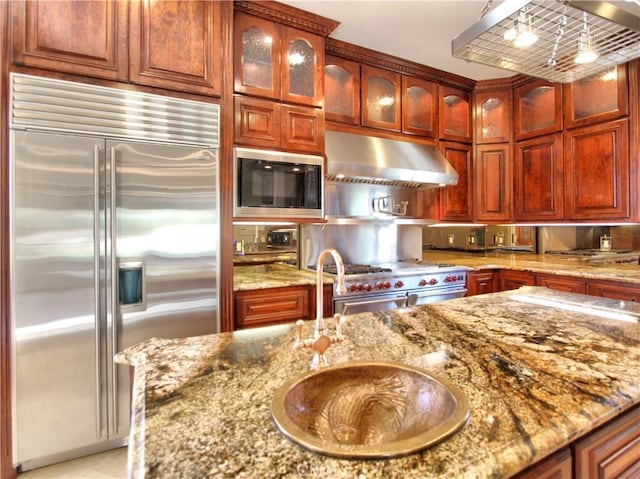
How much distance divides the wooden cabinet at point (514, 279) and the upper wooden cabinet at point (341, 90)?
2070mm

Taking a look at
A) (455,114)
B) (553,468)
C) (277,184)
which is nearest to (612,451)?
(553,468)

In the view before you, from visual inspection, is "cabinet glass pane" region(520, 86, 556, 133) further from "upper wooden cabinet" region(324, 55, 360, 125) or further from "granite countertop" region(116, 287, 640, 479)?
"granite countertop" region(116, 287, 640, 479)

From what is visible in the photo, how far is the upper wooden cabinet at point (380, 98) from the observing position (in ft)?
9.70

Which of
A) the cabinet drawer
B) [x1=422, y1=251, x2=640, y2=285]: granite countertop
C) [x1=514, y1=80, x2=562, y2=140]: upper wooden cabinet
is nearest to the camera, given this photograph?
the cabinet drawer

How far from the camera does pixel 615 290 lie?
8.27ft

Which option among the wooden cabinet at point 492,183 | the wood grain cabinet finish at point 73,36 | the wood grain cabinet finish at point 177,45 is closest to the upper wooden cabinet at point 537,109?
the wooden cabinet at point 492,183

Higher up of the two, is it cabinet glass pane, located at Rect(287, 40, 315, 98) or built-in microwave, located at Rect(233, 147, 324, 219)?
cabinet glass pane, located at Rect(287, 40, 315, 98)

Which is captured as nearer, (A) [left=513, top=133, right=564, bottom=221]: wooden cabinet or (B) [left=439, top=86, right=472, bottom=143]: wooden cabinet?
(A) [left=513, top=133, right=564, bottom=221]: wooden cabinet

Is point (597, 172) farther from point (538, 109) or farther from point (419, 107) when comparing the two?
point (419, 107)

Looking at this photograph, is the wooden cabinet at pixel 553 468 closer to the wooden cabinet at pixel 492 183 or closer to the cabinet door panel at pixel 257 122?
the cabinet door panel at pixel 257 122

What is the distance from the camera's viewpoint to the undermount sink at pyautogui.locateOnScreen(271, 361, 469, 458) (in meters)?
0.74

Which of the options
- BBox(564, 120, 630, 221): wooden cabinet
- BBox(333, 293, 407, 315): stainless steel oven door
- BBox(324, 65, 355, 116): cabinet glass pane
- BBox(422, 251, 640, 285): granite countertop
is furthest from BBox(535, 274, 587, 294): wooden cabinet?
BBox(324, 65, 355, 116): cabinet glass pane

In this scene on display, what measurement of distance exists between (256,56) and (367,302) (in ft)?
6.58

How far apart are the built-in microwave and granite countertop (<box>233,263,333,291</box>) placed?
0.48m
